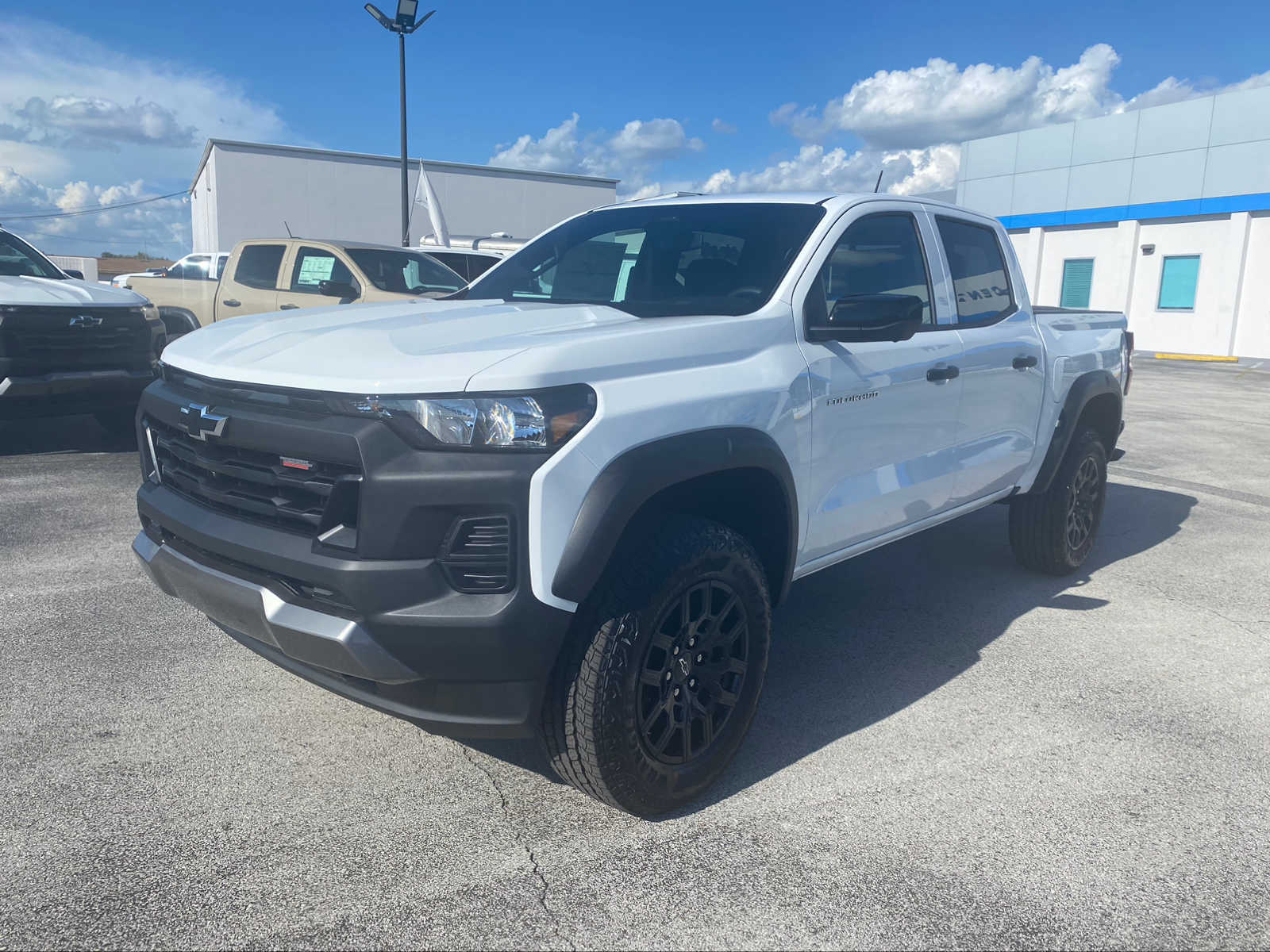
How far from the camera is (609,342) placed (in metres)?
2.63

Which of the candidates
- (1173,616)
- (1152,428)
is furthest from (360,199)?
(1173,616)

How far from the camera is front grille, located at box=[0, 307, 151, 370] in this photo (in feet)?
21.6

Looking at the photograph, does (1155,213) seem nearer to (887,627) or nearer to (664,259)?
(887,627)

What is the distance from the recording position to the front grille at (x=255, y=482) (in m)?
2.46

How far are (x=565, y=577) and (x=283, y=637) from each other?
29.4 inches

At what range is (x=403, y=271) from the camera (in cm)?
981

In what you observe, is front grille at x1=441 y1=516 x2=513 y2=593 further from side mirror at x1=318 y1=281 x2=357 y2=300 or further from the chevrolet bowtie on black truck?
side mirror at x1=318 y1=281 x2=357 y2=300

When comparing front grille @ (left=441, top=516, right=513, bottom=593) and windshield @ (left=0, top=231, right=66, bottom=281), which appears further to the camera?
windshield @ (left=0, top=231, right=66, bottom=281)

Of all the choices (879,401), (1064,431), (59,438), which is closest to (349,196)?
(59,438)

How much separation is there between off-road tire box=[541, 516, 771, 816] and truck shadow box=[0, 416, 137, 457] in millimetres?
6454

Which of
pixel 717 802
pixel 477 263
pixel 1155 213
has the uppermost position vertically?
pixel 1155 213

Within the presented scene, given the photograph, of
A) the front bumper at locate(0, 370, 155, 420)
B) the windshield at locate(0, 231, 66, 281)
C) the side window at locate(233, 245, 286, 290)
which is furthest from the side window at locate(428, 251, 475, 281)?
the front bumper at locate(0, 370, 155, 420)

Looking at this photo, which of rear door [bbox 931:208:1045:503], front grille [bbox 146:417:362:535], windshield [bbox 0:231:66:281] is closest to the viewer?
front grille [bbox 146:417:362:535]

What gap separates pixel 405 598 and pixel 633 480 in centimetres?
63
